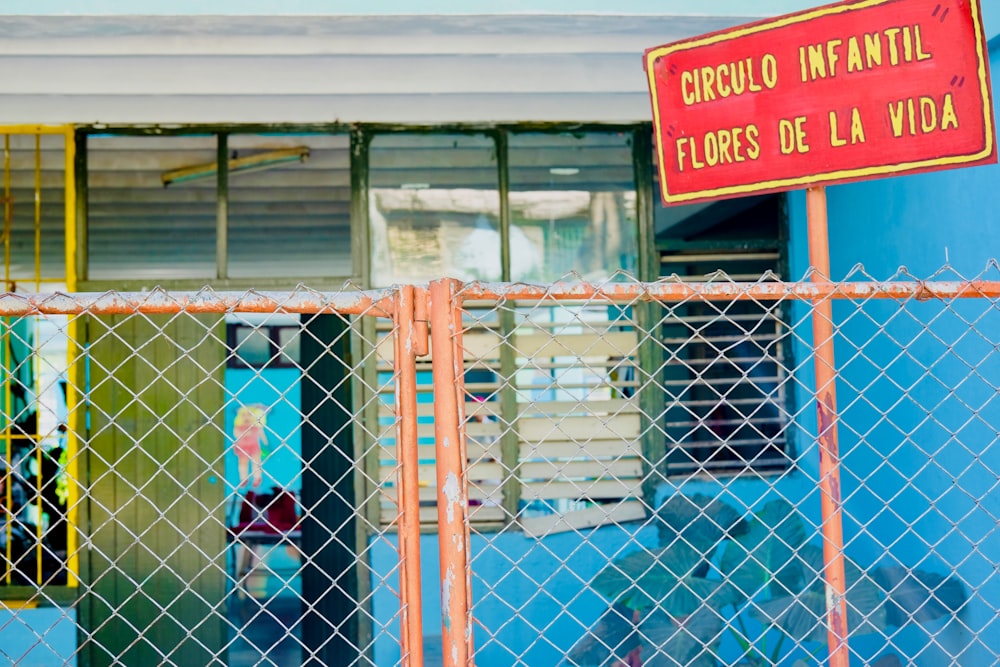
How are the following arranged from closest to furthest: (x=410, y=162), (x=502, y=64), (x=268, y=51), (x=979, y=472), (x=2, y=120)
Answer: (x=979, y=472) < (x=268, y=51) < (x=502, y=64) < (x=2, y=120) < (x=410, y=162)

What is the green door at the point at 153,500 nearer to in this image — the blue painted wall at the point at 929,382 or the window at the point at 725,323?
the window at the point at 725,323

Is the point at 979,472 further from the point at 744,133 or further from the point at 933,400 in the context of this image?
the point at 744,133

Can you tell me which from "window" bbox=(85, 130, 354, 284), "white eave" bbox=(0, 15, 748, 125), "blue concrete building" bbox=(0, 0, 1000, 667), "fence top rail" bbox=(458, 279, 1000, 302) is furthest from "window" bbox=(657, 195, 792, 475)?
"fence top rail" bbox=(458, 279, 1000, 302)

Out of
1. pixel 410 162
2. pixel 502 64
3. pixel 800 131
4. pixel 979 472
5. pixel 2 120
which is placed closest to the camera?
pixel 800 131

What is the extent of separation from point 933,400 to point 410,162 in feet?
8.82

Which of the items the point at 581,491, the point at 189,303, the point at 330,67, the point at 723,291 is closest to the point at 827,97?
the point at 723,291

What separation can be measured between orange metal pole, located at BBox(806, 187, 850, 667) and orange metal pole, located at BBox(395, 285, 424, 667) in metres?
0.95

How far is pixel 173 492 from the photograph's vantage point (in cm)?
442

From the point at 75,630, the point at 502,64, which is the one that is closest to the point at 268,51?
the point at 502,64

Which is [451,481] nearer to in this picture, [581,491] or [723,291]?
[723,291]

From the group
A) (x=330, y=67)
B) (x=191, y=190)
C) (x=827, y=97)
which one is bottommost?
(x=827, y=97)

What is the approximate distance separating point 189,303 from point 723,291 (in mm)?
1067

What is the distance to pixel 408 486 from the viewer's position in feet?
5.55

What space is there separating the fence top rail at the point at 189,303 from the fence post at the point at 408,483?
0.15 ft
